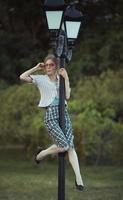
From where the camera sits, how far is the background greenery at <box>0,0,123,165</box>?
742 inches

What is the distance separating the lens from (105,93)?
1975 centimetres

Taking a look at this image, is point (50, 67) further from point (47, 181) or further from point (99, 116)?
point (99, 116)

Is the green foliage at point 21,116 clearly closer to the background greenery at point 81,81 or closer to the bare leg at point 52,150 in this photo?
the background greenery at point 81,81

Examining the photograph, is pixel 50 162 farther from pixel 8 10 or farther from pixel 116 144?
pixel 8 10

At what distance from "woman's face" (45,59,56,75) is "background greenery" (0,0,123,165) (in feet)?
31.5

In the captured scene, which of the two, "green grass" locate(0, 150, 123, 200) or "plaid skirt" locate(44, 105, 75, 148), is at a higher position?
"plaid skirt" locate(44, 105, 75, 148)

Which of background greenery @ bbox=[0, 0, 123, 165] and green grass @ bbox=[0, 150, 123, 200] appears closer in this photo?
green grass @ bbox=[0, 150, 123, 200]

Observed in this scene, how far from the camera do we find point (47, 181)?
1565cm

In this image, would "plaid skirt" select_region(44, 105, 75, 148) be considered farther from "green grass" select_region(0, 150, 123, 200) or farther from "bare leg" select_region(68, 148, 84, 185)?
"green grass" select_region(0, 150, 123, 200)

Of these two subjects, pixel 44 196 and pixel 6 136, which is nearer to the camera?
pixel 44 196

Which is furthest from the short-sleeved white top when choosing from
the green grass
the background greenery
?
the background greenery

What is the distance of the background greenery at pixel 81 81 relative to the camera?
61.8 ft

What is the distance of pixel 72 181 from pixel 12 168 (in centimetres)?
336

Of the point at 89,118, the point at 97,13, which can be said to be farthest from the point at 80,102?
the point at 97,13
